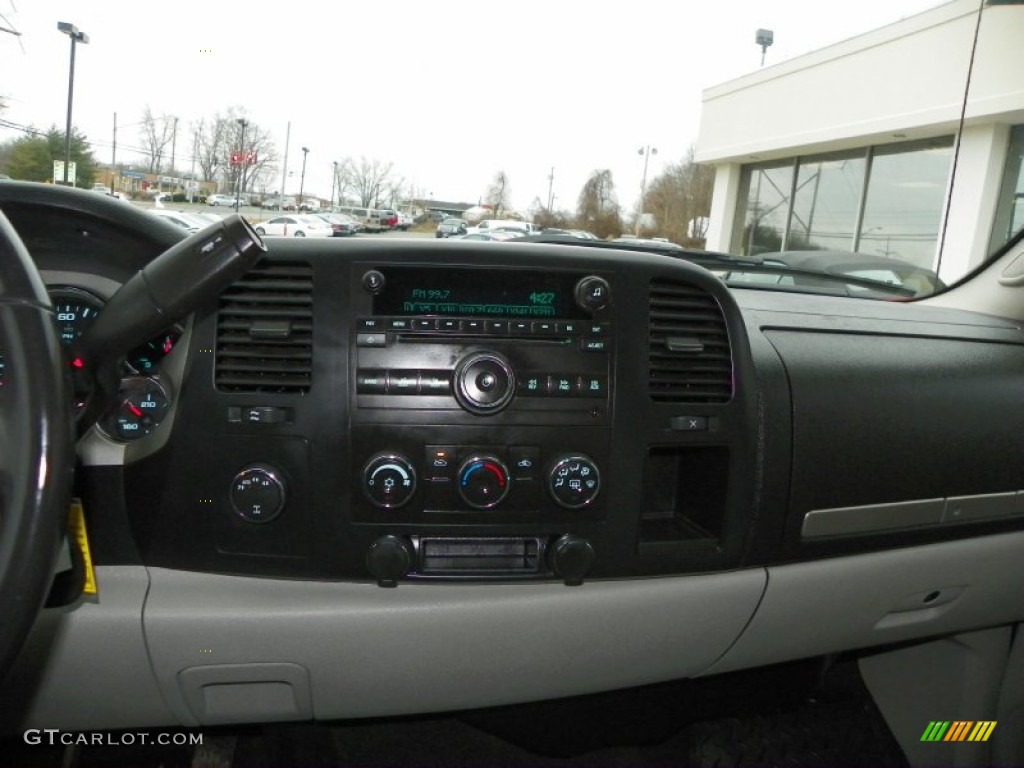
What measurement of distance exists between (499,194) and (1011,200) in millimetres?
2007

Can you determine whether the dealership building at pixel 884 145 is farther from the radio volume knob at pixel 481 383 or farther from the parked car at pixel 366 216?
the radio volume knob at pixel 481 383

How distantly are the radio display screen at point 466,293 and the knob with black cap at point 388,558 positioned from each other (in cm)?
46

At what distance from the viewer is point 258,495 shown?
1.59 metres

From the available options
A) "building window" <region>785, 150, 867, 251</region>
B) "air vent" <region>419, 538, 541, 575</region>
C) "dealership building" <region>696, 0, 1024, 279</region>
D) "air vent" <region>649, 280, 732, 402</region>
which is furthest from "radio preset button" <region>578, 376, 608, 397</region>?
"building window" <region>785, 150, 867, 251</region>

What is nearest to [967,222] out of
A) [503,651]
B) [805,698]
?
[805,698]

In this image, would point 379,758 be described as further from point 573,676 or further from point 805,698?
point 805,698

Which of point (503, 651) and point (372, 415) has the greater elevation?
point (372, 415)

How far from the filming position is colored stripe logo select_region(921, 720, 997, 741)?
8.41 feet

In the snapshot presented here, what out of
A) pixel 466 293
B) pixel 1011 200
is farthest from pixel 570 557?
pixel 1011 200

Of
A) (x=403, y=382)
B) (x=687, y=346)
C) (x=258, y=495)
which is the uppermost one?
(x=687, y=346)

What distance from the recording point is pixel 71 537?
4.96 feet

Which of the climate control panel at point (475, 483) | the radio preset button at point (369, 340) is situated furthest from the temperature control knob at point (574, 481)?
the radio preset button at point (369, 340)

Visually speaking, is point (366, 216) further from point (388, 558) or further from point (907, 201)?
point (907, 201)

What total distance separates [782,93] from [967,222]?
4.81 meters
